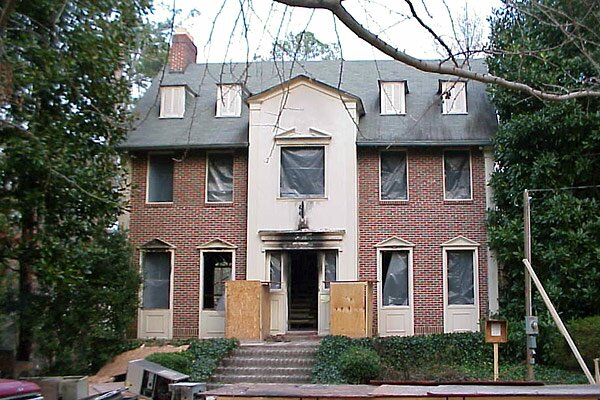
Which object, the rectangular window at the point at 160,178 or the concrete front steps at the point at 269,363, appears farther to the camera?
the rectangular window at the point at 160,178

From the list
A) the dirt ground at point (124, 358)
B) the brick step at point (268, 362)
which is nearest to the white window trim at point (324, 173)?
the brick step at point (268, 362)

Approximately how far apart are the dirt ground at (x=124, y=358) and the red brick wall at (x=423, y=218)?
5741 millimetres

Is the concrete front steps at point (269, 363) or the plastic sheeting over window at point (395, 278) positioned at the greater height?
the plastic sheeting over window at point (395, 278)

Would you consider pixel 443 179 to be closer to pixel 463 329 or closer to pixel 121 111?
pixel 463 329

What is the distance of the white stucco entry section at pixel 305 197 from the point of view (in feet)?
71.8

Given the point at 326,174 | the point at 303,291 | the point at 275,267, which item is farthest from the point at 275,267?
the point at 326,174

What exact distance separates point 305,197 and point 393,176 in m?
2.64

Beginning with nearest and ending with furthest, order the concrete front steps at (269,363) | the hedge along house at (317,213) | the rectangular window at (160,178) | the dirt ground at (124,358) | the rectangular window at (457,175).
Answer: the concrete front steps at (269,363)
the dirt ground at (124,358)
the hedge along house at (317,213)
the rectangular window at (457,175)
the rectangular window at (160,178)

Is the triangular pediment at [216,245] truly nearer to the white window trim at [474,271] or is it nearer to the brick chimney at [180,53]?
the white window trim at [474,271]

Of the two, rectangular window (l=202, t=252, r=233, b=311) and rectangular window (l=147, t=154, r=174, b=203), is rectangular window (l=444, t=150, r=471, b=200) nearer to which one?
rectangular window (l=202, t=252, r=233, b=311)

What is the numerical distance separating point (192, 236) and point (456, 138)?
805cm

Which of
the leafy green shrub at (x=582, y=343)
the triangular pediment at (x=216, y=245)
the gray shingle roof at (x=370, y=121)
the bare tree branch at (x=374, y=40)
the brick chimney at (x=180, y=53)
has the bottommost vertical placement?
the leafy green shrub at (x=582, y=343)

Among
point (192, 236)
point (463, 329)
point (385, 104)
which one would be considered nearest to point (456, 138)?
point (385, 104)

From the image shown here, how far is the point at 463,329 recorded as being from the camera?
21594mm
